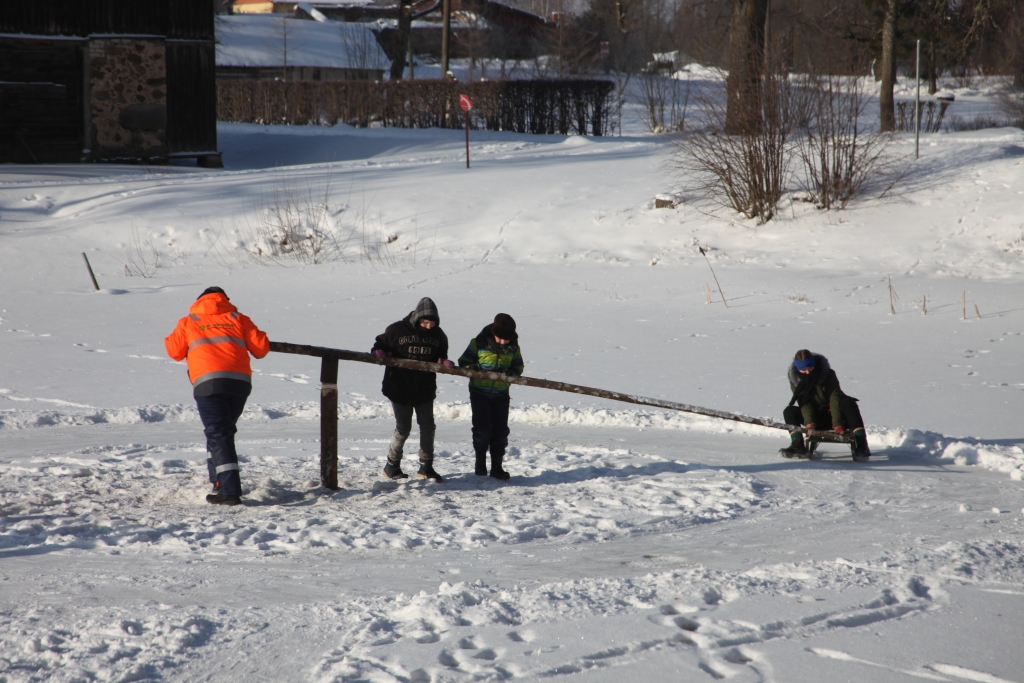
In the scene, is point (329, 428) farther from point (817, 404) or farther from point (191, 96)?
point (191, 96)

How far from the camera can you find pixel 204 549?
5.36 m

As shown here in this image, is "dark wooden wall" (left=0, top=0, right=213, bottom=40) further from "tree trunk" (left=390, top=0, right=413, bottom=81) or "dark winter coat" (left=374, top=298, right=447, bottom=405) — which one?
"dark winter coat" (left=374, top=298, right=447, bottom=405)

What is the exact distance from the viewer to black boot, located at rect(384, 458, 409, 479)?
7043 mm

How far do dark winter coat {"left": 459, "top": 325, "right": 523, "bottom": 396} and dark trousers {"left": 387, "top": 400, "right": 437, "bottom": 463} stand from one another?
0.42 m

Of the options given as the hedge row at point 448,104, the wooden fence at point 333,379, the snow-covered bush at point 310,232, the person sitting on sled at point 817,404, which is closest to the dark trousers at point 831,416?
the person sitting on sled at point 817,404

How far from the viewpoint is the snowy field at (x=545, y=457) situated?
4309 millimetres

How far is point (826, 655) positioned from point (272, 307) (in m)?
12.0

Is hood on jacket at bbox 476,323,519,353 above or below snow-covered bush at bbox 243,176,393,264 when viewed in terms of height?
below

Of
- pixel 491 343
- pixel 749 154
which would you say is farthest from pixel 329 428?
pixel 749 154

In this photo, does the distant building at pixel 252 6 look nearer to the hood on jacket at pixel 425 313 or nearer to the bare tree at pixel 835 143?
the bare tree at pixel 835 143

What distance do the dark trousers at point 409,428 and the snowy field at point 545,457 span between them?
286 mm

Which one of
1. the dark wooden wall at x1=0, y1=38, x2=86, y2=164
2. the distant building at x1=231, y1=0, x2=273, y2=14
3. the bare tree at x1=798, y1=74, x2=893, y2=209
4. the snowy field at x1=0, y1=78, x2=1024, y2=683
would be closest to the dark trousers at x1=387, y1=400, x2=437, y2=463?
the snowy field at x1=0, y1=78, x2=1024, y2=683

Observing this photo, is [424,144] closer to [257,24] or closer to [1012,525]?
[1012,525]

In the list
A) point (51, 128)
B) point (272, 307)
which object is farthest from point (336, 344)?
point (51, 128)
